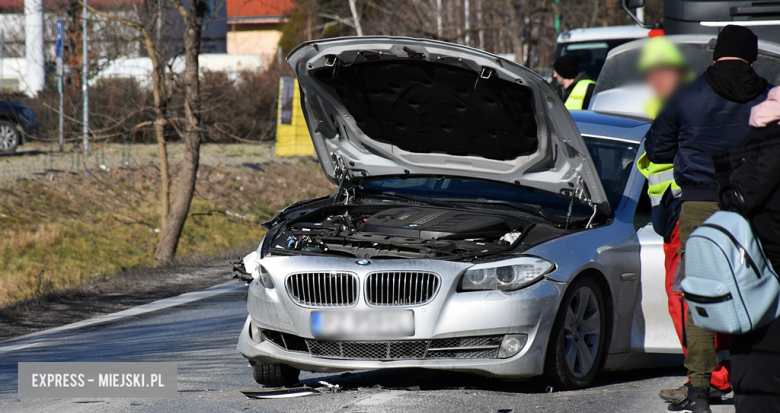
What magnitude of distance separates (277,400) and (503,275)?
1.38m

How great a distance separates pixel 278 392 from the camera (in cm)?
504

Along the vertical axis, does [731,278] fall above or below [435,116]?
below

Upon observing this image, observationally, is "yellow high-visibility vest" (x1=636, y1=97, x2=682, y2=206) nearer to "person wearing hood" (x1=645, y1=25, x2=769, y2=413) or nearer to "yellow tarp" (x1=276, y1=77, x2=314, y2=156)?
"person wearing hood" (x1=645, y1=25, x2=769, y2=413)

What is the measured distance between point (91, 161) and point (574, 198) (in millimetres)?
16958

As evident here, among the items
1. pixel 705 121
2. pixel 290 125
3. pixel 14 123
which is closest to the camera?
pixel 705 121

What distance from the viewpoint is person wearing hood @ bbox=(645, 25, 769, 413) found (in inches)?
170

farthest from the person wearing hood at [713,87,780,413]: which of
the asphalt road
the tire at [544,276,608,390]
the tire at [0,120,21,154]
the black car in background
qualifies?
the tire at [0,120,21,154]

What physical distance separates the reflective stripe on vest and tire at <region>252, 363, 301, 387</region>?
19.7 feet

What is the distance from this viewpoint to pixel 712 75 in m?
4.35

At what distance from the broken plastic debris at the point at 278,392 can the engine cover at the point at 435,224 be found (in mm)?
1020

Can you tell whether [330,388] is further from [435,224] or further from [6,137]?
[6,137]

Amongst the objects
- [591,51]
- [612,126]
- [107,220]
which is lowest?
[107,220]

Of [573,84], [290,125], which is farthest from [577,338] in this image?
[290,125]

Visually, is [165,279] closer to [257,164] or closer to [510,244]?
[510,244]
